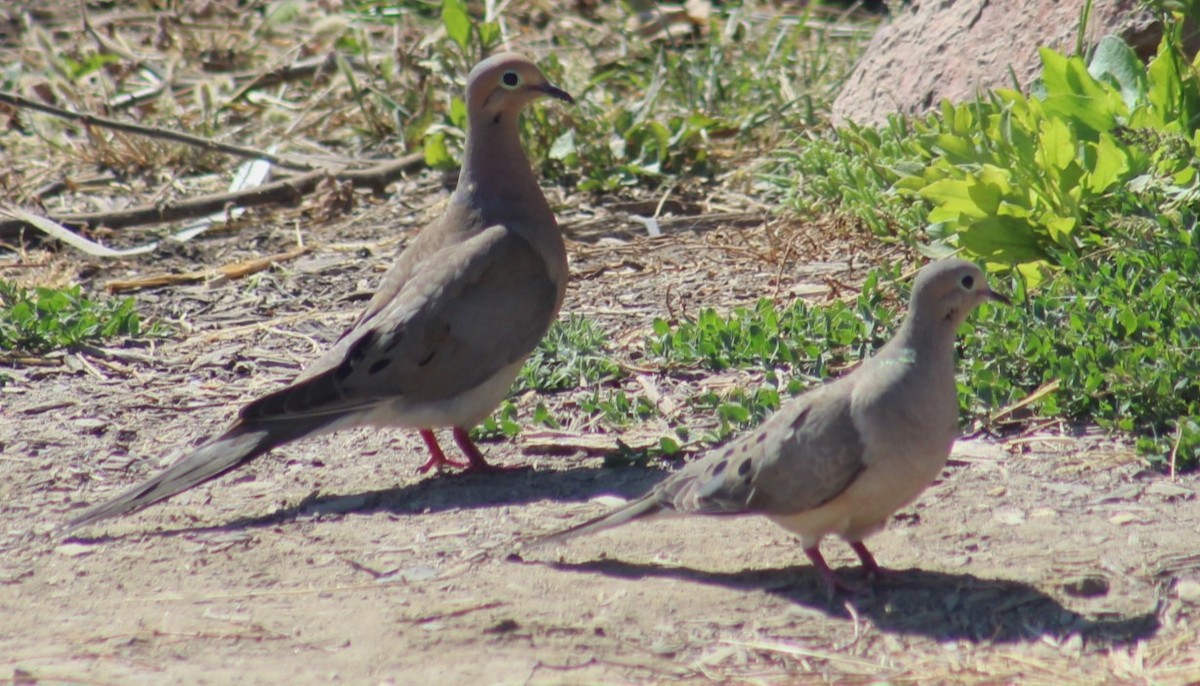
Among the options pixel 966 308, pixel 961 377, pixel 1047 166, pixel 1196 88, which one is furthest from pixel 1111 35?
pixel 966 308

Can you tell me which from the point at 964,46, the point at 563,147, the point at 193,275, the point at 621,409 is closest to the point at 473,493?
the point at 621,409

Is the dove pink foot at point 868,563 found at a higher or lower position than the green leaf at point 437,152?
lower

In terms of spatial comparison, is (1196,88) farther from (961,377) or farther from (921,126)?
(961,377)

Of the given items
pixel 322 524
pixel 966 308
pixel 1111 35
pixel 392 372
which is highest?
pixel 1111 35

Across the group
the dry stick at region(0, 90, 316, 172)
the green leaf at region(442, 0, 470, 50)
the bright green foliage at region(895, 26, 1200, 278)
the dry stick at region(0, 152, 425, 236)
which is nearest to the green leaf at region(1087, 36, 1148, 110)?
the bright green foliage at region(895, 26, 1200, 278)

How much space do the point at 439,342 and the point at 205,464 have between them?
767 mm

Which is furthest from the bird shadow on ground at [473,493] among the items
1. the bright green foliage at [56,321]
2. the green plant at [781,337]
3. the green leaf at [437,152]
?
the green leaf at [437,152]

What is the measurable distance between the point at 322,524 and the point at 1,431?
145cm

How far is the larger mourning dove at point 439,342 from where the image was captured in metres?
4.49

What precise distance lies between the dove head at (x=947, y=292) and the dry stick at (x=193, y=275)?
377cm

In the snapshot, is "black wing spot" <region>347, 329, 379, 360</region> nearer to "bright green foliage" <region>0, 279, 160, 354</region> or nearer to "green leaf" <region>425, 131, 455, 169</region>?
"bright green foliage" <region>0, 279, 160, 354</region>

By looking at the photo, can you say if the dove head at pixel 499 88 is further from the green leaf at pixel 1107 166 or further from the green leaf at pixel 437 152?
the green leaf at pixel 437 152

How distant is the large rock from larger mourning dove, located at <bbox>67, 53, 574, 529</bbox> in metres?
2.11

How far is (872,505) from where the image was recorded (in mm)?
3605
